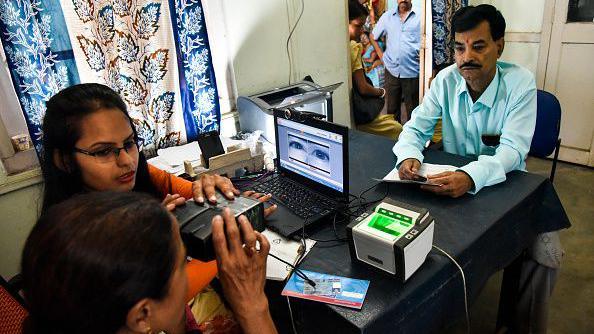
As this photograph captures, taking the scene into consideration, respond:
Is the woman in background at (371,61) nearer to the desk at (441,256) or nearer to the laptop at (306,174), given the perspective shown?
the desk at (441,256)

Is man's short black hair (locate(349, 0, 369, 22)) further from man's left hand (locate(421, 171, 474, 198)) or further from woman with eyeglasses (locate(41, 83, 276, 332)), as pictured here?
woman with eyeglasses (locate(41, 83, 276, 332))

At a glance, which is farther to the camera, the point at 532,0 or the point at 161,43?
the point at 532,0

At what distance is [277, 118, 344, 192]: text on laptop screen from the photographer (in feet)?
4.22

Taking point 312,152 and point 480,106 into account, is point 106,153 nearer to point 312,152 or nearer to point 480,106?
point 312,152

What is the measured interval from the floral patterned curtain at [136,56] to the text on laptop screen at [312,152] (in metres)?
0.87

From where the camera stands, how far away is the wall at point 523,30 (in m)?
3.26

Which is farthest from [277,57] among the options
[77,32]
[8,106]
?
[8,106]

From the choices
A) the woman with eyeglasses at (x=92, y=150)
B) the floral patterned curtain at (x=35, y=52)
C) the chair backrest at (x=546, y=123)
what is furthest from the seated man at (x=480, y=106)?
the floral patterned curtain at (x=35, y=52)

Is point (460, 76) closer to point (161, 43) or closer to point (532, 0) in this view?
point (161, 43)

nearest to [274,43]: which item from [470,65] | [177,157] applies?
[177,157]

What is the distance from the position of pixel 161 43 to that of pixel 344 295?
63.0 inches

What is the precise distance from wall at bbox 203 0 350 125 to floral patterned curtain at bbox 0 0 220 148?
151 mm

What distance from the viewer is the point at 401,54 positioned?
3803 millimetres

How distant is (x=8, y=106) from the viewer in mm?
1724
